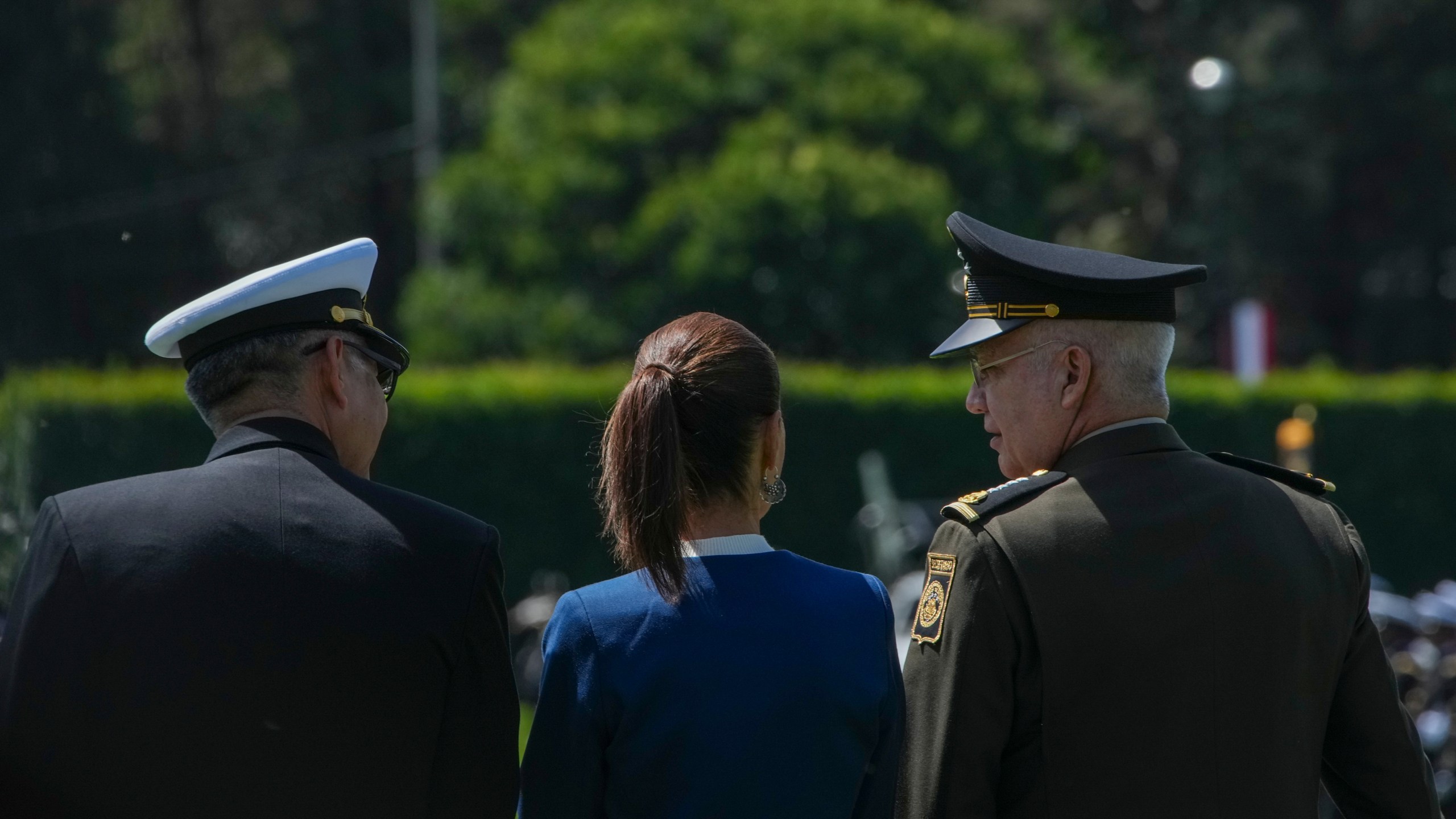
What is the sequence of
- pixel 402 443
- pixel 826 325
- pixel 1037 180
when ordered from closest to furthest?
pixel 402 443 → pixel 826 325 → pixel 1037 180

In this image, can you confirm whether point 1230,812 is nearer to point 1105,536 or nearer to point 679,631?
point 1105,536

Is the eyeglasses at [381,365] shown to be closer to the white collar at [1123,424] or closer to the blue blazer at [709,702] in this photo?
the blue blazer at [709,702]

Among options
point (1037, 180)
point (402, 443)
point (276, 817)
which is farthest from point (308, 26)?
point (276, 817)

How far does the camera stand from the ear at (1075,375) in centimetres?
250

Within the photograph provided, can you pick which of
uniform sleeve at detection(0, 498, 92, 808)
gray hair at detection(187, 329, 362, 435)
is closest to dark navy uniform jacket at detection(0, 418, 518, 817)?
uniform sleeve at detection(0, 498, 92, 808)

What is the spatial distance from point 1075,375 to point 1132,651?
465 mm

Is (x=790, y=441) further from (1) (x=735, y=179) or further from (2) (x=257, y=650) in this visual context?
(2) (x=257, y=650)

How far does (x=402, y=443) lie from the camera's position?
44.1 ft

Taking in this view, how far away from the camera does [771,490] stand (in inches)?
99.4

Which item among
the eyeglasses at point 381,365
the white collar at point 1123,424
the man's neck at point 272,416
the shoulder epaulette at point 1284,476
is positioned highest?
the eyeglasses at point 381,365

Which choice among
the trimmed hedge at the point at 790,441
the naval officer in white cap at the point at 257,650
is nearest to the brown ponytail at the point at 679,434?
the naval officer in white cap at the point at 257,650

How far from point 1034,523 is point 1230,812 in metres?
0.54

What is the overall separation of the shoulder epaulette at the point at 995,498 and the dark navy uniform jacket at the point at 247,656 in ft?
2.47

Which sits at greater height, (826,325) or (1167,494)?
(1167,494)
